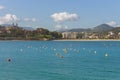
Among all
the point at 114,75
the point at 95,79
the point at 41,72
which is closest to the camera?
the point at 95,79

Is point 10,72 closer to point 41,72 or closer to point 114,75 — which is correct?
point 41,72

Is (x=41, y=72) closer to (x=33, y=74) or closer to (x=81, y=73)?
(x=33, y=74)

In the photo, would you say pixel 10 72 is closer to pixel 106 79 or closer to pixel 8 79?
pixel 8 79

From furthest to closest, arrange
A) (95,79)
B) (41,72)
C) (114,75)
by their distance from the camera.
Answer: (41,72) < (114,75) < (95,79)

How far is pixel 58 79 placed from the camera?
121ft

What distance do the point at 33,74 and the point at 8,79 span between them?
4.76m

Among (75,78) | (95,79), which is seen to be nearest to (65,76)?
(75,78)

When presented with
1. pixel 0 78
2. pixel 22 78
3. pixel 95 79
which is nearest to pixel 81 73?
pixel 95 79

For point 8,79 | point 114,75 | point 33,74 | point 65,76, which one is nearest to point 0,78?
point 8,79

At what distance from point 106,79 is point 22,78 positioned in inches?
405

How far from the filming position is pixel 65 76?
1524 inches

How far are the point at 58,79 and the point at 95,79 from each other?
14.4 ft

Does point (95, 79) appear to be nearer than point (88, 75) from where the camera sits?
Yes

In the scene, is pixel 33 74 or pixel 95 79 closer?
pixel 95 79
